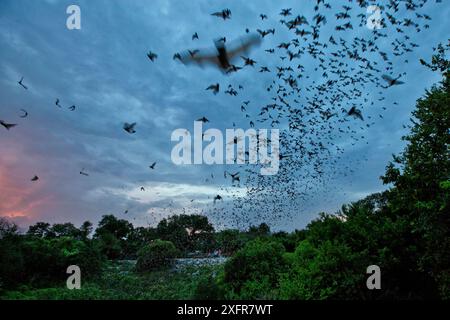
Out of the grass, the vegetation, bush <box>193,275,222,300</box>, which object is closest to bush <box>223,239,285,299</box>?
the vegetation

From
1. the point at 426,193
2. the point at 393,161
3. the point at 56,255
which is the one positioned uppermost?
the point at 393,161

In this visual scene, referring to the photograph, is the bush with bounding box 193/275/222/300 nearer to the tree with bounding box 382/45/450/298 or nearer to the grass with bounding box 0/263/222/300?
the grass with bounding box 0/263/222/300

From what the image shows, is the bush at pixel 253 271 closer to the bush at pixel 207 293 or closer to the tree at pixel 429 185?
the bush at pixel 207 293

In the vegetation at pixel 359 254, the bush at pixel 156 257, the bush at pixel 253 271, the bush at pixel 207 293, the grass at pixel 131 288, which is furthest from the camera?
the bush at pixel 156 257

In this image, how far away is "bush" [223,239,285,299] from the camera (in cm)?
1352

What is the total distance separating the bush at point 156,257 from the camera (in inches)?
1017

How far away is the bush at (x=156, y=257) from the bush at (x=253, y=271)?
1227cm

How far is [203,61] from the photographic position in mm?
7258

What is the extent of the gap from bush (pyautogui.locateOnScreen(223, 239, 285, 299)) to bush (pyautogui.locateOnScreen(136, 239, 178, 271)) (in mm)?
12273

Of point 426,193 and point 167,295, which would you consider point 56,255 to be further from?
point 426,193

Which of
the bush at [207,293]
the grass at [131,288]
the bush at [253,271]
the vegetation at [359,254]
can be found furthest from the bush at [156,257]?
the bush at [207,293]

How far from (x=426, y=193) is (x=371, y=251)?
294 cm

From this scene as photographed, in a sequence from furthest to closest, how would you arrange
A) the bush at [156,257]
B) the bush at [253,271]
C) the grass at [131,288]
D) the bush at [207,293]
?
the bush at [156,257]
the grass at [131,288]
the bush at [253,271]
the bush at [207,293]
